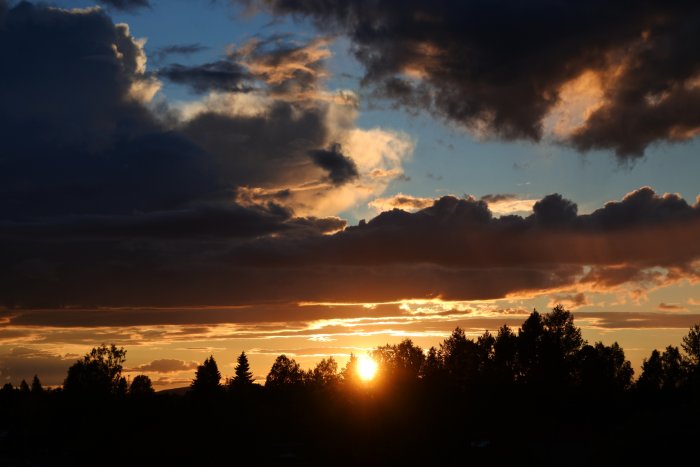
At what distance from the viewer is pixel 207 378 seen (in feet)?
571

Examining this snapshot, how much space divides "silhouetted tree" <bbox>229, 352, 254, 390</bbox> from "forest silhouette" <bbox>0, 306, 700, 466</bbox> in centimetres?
90

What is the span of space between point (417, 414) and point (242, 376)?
9124 centimetres

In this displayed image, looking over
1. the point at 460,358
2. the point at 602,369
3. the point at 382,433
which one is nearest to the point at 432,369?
the point at 460,358

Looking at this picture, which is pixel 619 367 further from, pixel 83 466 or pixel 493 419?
pixel 83 466

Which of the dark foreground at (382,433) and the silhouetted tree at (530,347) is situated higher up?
the silhouetted tree at (530,347)

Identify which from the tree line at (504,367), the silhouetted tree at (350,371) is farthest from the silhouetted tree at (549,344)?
the silhouetted tree at (350,371)

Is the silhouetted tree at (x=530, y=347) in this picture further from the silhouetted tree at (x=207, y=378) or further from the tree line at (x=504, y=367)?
the silhouetted tree at (x=207, y=378)

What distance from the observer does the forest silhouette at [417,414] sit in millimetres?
90938

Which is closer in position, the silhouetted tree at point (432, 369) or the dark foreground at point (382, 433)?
the dark foreground at point (382, 433)

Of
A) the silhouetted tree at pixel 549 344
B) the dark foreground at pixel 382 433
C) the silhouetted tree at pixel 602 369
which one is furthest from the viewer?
the silhouetted tree at pixel 549 344

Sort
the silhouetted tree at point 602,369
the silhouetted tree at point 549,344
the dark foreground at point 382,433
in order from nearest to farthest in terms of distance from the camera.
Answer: the dark foreground at point 382,433, the silhouetted tree at point 602,369, the silhouetted tree at point 549,344

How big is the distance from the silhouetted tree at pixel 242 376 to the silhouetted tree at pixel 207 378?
9.17 meters

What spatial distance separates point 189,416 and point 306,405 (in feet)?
112

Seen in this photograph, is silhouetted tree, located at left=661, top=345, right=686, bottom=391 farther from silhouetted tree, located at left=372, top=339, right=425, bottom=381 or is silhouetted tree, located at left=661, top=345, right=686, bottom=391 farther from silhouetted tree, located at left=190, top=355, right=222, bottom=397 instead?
silhouetted tree, located at left=190, top=355, right=222, bottom=397
